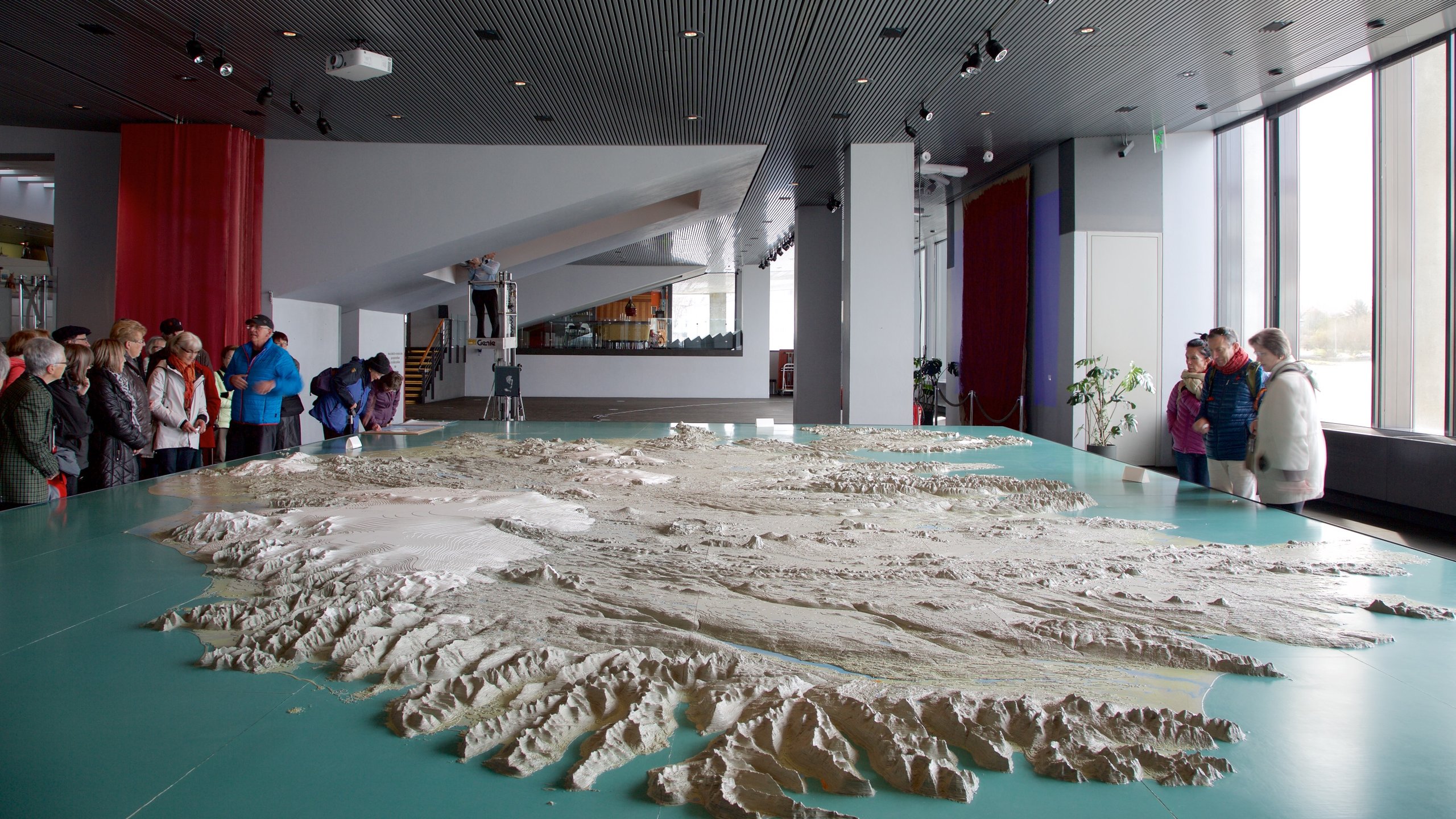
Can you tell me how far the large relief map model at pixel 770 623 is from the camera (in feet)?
5.58

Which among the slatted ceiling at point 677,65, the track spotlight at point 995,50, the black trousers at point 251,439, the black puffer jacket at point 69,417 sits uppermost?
the slatted ceiling at point 677,65

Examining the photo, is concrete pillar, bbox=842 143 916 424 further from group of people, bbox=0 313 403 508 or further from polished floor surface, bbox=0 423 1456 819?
polished floor surface, bbox=0 423 1456 819

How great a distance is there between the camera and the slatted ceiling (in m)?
6.29

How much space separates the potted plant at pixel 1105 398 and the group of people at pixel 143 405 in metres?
6.99

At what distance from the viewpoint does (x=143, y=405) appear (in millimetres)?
5082

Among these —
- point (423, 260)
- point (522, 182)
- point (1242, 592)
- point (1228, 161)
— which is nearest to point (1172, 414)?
point (1242, 592)

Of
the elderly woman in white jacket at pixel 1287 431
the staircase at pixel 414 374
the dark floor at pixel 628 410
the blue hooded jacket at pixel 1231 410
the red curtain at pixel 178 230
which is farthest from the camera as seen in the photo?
the staircase at pixel 414 374

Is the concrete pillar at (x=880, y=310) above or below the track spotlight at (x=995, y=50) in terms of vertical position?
below

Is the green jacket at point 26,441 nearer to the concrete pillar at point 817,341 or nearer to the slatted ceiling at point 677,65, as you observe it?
the slatted ceiling at point 677,65

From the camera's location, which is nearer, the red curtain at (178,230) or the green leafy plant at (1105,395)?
the red curtain at (178,230)

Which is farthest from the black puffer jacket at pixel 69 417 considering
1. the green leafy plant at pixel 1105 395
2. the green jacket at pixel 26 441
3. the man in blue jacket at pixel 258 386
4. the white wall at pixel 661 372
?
the white wall at pixel 661 372

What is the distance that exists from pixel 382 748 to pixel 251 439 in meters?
5.33

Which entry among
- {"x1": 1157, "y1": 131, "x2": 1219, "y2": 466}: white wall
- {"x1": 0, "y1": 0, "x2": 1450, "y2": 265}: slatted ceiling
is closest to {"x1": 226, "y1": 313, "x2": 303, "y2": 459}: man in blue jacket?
{"x1": 0, "y1": 0, "x2": 1450, "y2": 265}: slatted ceiling

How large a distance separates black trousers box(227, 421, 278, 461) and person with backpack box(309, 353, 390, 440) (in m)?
0.82
